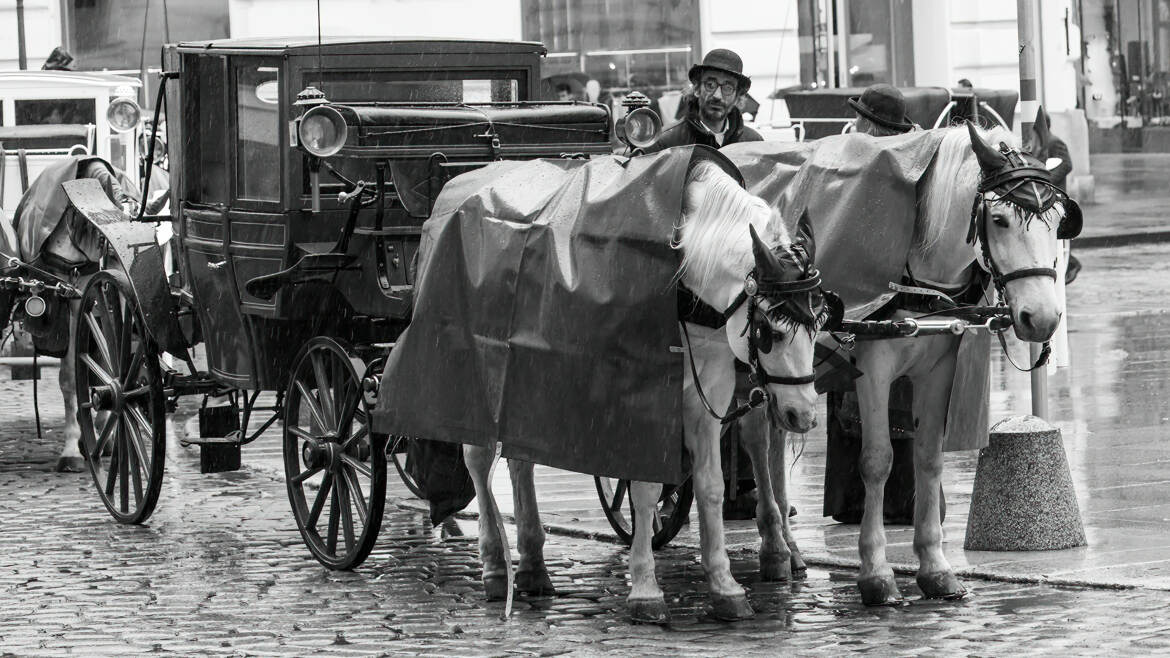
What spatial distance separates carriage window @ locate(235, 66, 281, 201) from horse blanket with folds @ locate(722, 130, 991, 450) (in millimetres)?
2438

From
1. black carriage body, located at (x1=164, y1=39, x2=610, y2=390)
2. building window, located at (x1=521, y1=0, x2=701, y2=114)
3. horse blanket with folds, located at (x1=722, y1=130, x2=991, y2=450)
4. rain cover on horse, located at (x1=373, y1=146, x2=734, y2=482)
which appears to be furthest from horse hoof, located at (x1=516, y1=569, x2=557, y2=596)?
building window, located at (x1=521, y1=0, x2=701, y2=114)

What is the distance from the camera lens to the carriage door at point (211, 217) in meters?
8.99

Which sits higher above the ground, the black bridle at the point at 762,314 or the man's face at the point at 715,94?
the man's face at the point at 715,94

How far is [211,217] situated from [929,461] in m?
3.50

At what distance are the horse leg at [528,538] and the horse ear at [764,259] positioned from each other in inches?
60.2

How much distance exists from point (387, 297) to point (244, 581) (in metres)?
1.29

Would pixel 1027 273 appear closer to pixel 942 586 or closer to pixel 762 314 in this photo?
pixel 762 314

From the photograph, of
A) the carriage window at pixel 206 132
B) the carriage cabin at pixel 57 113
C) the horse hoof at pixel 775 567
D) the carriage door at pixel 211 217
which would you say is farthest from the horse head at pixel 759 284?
the carriage cabin at pixel 57 113

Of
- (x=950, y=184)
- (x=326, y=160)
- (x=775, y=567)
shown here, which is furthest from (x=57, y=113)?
(x=950, y=184)

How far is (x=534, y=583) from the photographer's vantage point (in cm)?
781

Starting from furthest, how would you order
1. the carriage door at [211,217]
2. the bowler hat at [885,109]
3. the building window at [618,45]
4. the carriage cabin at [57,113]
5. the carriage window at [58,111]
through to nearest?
the building window at [618,45] < the carriage window at [58,111] < the carriage cabin at [57,113] < the carriage door at [211,217] < the bowler hat at [885,109]

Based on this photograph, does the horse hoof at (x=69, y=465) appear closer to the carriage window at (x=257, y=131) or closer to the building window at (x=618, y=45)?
the carriage window at (x=257, y=131)

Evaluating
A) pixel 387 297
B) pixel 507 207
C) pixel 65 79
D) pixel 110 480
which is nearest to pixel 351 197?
pixel 387 297

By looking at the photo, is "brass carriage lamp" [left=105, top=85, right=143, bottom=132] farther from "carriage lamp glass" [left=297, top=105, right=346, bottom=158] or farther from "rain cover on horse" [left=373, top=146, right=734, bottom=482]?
"rain cover on horse" [left=373, top=146, right=734, bottom=482]
